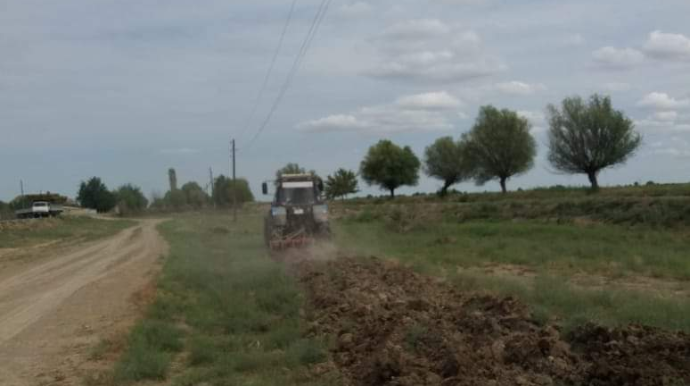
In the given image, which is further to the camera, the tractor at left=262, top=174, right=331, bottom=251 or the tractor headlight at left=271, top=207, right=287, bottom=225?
the tractor headlight at left=271, top=207, right=287, bottom=225

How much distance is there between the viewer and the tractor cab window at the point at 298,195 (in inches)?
1171

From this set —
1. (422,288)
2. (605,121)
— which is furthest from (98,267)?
(605,121)

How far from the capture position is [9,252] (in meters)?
43.1

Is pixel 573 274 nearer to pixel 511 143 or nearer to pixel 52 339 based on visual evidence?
pixel 52 339

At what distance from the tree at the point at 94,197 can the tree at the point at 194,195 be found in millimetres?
14909

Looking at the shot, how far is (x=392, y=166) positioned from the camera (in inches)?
4040

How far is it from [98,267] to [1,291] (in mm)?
7502

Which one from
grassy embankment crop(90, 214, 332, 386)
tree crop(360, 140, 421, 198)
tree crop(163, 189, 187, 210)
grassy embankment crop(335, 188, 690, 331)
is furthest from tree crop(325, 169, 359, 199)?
grassy embankment crop(90, 214, 332, 386)

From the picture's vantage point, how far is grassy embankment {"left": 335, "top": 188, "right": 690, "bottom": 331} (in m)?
12.9

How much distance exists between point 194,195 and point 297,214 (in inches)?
4482

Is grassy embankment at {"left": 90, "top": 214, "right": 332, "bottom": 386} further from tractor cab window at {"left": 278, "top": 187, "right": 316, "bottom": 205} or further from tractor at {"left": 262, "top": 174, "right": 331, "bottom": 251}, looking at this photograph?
Result: tractor cab window at {"left": 278, "top": 187, "right": 316, "bottom": 205}

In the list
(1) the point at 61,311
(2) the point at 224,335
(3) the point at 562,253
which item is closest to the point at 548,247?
(3) the point at 562,253

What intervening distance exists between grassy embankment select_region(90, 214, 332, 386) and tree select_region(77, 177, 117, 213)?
132m

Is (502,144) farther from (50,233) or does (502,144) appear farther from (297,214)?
(297,214)
